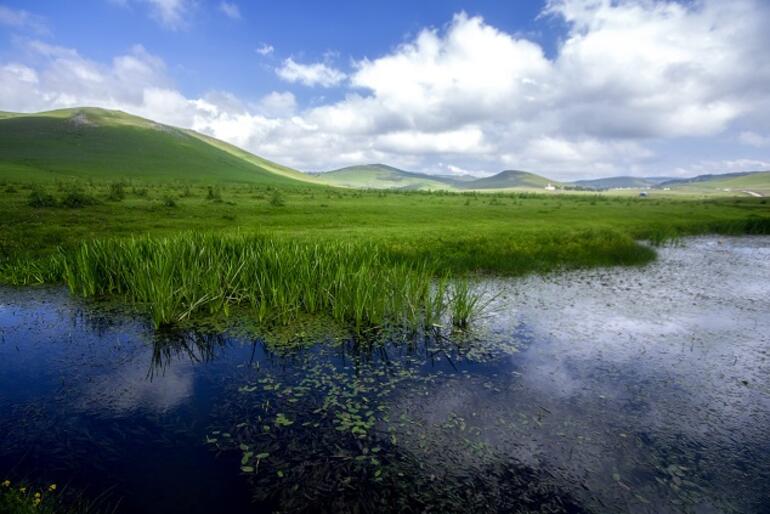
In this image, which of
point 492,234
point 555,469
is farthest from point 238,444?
point 492,234

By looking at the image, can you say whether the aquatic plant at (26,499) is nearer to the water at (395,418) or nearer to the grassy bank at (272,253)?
the water at (395,418)

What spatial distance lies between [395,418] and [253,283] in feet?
27.1

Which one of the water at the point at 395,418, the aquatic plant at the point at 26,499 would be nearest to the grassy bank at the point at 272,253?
the water at the point at 395,418

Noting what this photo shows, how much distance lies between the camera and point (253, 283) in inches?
591

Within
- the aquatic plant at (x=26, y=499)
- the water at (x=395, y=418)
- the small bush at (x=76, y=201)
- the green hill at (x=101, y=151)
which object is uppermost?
the green hill at (x=101, y=151)

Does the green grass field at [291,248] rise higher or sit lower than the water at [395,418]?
higher

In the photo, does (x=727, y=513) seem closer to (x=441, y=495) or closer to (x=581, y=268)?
(x=441, y=495)

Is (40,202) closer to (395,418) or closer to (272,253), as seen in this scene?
(272,253)

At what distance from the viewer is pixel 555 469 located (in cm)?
731

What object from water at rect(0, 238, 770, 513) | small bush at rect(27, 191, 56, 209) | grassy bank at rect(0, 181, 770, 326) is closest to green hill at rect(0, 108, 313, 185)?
small bush at rect(27, 191, 56, 209)

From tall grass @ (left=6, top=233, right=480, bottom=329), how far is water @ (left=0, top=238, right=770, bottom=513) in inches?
54.5

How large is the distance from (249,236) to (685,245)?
33672mm

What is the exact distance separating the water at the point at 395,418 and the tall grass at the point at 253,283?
1.38m

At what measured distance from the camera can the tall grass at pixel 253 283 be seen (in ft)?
45.3
